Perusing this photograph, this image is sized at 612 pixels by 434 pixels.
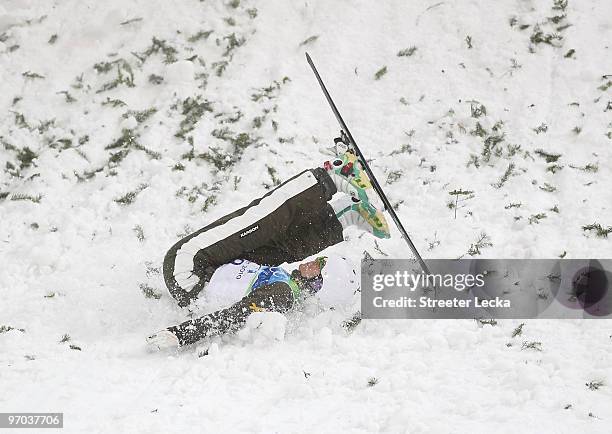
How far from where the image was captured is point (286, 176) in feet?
24.9

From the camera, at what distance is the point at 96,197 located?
7406 mm

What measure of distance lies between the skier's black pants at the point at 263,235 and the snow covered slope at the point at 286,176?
42 cm

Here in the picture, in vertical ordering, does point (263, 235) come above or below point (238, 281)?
above

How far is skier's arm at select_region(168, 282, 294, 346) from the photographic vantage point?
17.7ft

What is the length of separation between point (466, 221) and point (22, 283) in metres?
4.27

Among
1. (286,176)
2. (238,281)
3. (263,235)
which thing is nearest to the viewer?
(238,281)

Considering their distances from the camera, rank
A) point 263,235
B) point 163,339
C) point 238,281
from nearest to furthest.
Result: point 163,339 < point 238,281 < point 263,235

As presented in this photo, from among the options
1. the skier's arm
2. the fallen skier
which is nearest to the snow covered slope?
the skier's arm

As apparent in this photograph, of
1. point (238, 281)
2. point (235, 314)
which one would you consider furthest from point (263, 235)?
point (235, 314)

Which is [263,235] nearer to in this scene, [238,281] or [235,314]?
[238,281]

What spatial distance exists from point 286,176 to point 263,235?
1675 millimetres

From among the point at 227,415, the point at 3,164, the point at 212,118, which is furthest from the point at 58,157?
the point at 227,415

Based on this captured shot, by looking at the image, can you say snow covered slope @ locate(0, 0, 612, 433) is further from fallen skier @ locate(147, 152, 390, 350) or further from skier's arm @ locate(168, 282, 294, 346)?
fallen skier @ locate(147, 152, 390, 350)

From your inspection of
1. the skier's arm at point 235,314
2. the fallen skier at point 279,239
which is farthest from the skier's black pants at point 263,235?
the skier's arm at point 235,314
